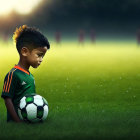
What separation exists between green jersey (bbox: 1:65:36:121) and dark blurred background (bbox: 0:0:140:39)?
7446cm

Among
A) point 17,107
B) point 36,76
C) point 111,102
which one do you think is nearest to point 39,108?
point 17,107

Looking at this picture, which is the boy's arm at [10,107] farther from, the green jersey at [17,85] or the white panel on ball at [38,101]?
the white panel on ball at [38,101]

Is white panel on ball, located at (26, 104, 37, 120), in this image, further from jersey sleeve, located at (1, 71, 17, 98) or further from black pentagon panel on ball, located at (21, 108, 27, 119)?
jersey sleeve, located at (1, 71, 17, 98)

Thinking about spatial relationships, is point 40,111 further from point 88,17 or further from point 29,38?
point 88,17

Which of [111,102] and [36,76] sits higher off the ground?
[36,76]

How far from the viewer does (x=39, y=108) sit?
7.17 metres

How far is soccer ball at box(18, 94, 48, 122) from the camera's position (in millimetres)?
7117

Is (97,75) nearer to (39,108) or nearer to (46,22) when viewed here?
(39,108)

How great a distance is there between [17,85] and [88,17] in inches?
3123

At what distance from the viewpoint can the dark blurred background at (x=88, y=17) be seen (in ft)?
266

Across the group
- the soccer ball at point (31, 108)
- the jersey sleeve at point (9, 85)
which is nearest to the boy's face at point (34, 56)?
the jersey sleeve at point (9, 85)

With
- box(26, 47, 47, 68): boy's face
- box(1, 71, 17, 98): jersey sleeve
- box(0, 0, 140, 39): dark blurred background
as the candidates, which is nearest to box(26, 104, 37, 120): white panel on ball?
box(1, 71, 17, 98): jersey sleeve

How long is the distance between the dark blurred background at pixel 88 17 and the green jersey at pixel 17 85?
74461 millimetres

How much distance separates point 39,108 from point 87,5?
7632 cm
